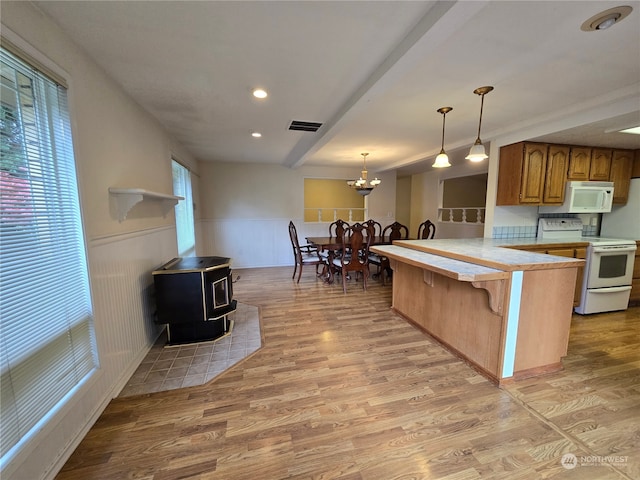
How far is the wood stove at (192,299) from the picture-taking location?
2.34m

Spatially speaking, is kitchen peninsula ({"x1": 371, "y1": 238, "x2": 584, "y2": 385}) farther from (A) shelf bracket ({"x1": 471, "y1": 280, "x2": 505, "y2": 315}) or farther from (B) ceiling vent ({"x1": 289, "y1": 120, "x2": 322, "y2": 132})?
(B) ceiling vent ({"x1": 289, "y1": 120, "x2": 322, "y2": 132})

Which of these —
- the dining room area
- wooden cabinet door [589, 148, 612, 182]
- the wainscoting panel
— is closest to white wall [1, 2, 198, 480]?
the wainscoting panel

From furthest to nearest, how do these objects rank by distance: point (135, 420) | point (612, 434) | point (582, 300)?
point (582, 300)
point (135, 420)
point (612, 434)

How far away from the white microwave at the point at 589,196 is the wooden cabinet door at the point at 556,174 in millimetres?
91

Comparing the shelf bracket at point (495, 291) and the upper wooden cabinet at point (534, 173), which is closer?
the shelf bracket at point (495, 291)

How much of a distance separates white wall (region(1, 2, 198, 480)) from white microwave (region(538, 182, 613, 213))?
486cm

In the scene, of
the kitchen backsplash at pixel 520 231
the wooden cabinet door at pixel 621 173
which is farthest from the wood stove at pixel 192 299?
the wooden cabinet door at pixel 621 173

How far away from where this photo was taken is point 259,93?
2234mm

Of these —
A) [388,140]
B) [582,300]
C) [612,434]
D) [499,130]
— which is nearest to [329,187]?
[388,140]

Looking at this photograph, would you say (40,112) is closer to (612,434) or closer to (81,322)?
(81,322)

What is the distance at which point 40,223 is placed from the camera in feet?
4.09

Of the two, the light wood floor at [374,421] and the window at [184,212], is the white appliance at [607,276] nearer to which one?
the light wood floor at [374,421]

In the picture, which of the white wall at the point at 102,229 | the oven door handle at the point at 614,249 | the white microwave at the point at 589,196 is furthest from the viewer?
the white microwave at the point at 589,196

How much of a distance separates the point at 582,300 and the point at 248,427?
385 cm
